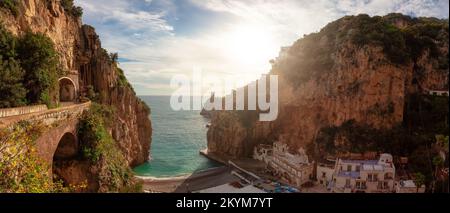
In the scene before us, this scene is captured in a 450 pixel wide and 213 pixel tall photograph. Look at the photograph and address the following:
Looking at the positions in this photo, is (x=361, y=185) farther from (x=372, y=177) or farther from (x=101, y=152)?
(x=101, y=152)

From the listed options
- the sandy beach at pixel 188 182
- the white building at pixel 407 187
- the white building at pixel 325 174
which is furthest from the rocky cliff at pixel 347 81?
the white building at pixel 407 187

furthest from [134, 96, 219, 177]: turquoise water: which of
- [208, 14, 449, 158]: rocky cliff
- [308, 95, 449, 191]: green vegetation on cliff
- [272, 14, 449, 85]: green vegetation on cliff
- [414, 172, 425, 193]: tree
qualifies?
[414, 172, 425, 193]: tree

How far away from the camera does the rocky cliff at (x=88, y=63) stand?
1878cm

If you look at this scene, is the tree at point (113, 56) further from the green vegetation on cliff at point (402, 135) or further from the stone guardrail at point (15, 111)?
the green vegetation on cliff at point (402, 135)

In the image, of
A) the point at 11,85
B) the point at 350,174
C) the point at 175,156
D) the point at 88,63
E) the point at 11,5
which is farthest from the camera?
the point at 175,156

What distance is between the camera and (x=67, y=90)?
25.1m

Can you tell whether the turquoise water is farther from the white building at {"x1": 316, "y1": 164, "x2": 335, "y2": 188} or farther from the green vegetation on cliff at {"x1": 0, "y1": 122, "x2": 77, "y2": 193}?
the green vegetation on cliff at {"x1": 0, "y1": 122, "x2": 77, "y2": 193}

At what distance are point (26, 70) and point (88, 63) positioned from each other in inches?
484

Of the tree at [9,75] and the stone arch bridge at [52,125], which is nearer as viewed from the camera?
the stone arch bridge at [52,125]

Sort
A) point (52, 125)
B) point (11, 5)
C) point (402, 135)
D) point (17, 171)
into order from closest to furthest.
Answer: point (17, 171) < point (52, 125) < point (11, 5) < point (402, 135)

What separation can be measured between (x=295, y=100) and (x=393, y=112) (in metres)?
11.5

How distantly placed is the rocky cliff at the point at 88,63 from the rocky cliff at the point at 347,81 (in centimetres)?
1267

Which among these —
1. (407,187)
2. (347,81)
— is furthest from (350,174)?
(347,81)

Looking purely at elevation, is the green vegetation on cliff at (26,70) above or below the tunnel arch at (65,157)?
above
